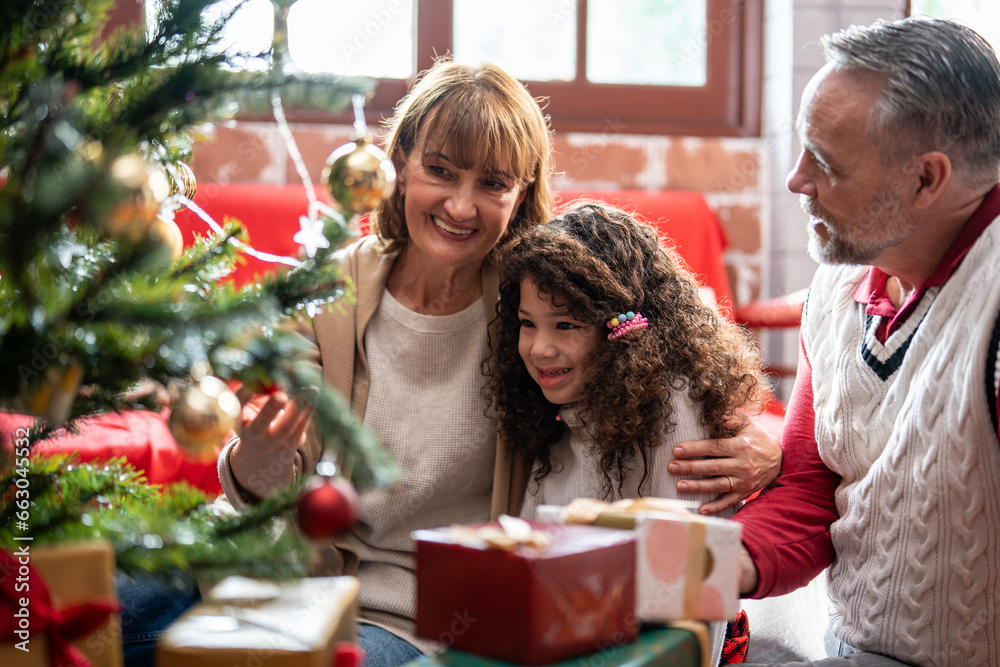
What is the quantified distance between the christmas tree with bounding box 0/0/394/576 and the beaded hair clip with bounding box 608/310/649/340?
606 millimetres

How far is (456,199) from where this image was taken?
50.8 inches

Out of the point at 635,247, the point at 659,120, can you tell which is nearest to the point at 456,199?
the point at 635,247

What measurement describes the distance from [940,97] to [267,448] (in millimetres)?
905

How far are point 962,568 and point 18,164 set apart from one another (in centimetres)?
96

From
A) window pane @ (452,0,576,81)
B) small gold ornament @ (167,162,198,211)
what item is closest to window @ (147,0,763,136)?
window pane @ (452,0,576,81)

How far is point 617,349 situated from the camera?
3.90 feet

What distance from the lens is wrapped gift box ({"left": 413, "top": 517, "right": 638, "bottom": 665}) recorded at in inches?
24.8

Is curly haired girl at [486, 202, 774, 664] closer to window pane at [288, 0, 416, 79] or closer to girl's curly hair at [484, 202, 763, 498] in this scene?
girl's curly hair at [484, 202, 763, 498]

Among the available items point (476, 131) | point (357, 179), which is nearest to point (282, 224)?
point (476, 131)

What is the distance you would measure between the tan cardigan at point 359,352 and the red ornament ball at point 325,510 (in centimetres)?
73

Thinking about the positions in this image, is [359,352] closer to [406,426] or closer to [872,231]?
[406,426]

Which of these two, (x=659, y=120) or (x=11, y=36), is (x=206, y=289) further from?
(x=659, y=120)

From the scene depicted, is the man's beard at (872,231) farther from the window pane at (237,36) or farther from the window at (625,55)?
the window at (625,55)

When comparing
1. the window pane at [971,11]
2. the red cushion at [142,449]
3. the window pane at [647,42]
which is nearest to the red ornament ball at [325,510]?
the red cushion at [142,449]
